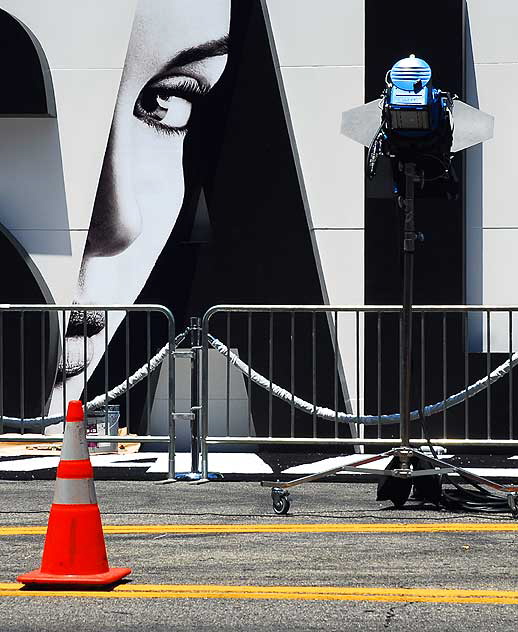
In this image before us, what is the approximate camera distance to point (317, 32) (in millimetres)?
13945

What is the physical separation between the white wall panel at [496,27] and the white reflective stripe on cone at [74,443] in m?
8.13

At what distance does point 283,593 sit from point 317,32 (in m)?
8.61

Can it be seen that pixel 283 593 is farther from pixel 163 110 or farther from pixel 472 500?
pixel 163 110

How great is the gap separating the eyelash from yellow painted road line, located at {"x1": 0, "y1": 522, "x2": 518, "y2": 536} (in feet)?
21.0

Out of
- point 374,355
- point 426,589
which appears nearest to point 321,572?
point 426,589

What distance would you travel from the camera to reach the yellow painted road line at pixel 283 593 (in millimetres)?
6168

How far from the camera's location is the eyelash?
46.1 ft

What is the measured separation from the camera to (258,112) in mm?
13977

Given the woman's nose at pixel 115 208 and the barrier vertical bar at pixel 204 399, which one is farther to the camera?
the woman's nose at pixel 115 208

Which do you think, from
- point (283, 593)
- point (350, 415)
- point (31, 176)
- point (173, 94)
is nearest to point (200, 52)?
point (173, 94)

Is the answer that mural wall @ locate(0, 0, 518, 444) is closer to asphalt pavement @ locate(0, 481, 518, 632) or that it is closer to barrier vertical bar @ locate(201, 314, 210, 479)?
barrier vertical bar @ locate(201, 314, 210, 479)

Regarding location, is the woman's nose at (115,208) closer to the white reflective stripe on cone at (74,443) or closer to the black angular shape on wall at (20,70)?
the black angular shape on wall at (20,70)

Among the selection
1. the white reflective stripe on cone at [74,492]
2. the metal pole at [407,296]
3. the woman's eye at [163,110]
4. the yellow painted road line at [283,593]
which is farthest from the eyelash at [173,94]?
the yellow painted road line at [283,593]

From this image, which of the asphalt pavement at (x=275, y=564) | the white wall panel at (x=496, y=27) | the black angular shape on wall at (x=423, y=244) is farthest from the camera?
the white wall panel at (x=496, y=27)
